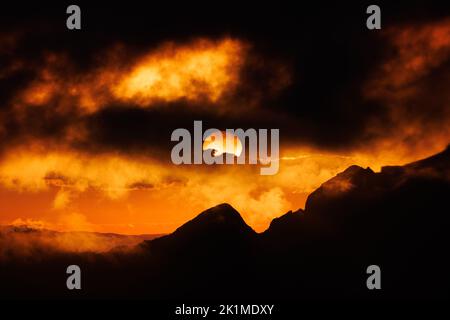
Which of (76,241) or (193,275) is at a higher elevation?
(76,241)

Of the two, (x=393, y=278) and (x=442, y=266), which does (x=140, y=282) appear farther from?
(x=442, y=266)

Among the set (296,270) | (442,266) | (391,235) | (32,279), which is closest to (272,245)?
(296,270)

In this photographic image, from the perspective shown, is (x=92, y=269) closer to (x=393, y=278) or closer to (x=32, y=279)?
(x=32, y=279)

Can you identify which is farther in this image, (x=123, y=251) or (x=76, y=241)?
(x=123, y=251)
